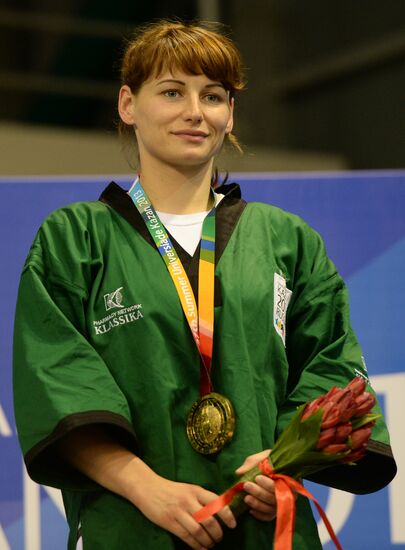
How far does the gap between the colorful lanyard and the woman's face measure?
9cm

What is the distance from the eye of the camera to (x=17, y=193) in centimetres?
250

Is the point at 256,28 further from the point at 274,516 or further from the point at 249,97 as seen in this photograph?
the point at 274,516

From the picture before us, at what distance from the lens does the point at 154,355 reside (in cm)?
165

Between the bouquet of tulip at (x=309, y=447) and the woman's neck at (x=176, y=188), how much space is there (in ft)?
1.49

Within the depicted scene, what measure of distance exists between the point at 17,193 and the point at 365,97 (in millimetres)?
3150

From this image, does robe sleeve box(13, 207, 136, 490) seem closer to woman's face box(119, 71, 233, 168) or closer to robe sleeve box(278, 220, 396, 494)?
woman's face box(119, 71, 233, 168)

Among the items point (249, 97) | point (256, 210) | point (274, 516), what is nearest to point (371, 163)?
point (249, 97)

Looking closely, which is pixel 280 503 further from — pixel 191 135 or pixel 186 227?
pixel 191 135

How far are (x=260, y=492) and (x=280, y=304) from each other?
343 millimetres

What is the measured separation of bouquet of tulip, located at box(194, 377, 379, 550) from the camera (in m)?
1.49

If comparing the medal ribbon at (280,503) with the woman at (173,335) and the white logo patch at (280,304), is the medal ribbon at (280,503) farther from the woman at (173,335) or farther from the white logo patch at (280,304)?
the white logo patch at (280,304)

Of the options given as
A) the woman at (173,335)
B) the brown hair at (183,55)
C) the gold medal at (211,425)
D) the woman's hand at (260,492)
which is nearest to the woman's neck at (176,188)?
the woman at (173,335)

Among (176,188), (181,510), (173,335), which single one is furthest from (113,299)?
(181,510)

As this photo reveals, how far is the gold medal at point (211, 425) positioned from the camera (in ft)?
5.37
